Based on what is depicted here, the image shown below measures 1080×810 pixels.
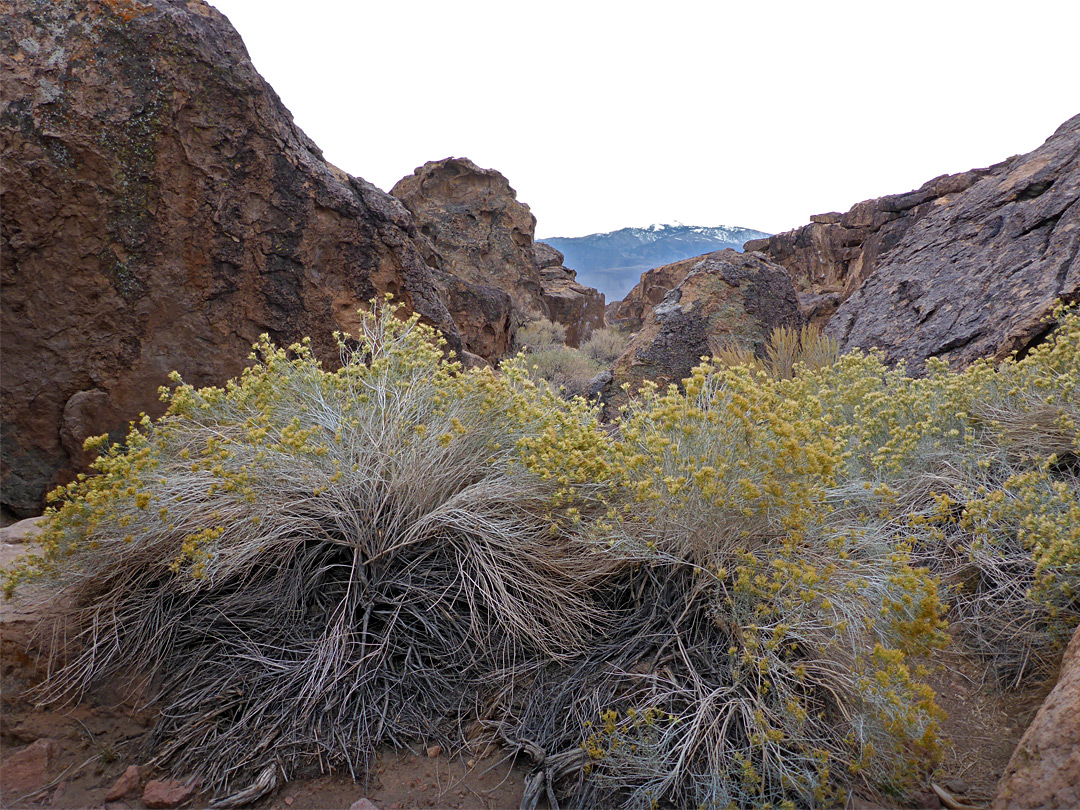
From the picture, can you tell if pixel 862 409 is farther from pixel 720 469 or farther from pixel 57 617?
pixel 57 617

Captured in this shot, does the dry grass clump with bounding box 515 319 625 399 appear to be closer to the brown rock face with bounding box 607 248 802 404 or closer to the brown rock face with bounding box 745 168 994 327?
the brown rock face with bounding box 607 248 802 404

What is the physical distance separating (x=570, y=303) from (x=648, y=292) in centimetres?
364

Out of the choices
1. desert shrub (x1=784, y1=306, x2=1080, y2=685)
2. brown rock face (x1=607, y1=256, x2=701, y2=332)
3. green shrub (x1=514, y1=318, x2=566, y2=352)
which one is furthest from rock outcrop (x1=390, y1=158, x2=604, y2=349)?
desert shrub (x1=784, y1=306, x2=1080, y2=685)

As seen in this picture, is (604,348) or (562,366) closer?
(562,366)

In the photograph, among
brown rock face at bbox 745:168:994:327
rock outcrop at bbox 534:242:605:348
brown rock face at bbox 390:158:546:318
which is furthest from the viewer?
rock outcrop at bbox 534:242:605:348

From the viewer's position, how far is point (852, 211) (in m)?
17.1

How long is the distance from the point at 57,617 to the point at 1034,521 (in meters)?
3.31

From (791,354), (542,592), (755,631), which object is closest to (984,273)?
(791,354)

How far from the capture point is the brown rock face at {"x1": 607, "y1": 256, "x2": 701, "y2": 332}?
1833cm

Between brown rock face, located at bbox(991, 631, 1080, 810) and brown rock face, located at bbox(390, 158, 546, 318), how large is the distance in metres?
11.9

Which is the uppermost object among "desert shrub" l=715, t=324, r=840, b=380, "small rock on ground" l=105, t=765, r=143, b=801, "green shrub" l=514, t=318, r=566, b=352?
"desert shrub" l=715, t=324, r=840, b=380

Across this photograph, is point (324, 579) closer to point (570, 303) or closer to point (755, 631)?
point (755, 631)

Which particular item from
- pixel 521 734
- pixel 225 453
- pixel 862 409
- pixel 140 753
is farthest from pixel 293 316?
pixel 862 409

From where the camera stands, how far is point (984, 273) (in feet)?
16.8
